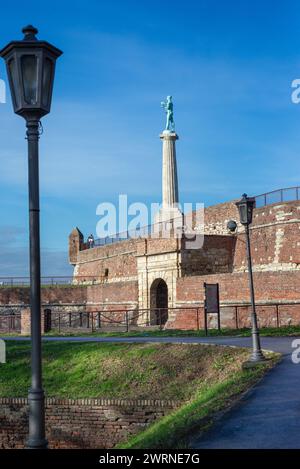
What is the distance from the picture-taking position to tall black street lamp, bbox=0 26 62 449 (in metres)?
5.74

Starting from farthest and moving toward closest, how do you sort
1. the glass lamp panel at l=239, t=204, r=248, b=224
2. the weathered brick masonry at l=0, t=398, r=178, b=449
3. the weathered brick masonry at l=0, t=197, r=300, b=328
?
1. the weathered brick masonry at l=0, t=197, r=300, b=328
2. the glass lamp panel at l=239, t=204, r=248, b=224
3. the weathered brick masonry at l=0, t=398, r=178, b=449

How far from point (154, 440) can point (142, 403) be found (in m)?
5.62

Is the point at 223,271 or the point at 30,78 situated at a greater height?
the point at 30,78

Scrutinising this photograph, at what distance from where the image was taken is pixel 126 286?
1416 inches

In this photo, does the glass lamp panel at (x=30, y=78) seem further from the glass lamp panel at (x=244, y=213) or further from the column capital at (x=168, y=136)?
the column capital at (x=168, y=136)

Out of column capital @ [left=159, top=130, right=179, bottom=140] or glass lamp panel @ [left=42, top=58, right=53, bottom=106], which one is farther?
column capital @ [left=159, top=130, right=179, bottom=140]

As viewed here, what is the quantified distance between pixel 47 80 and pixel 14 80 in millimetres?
291

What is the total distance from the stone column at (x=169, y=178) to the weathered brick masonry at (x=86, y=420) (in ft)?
92.7

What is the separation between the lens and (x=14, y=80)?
5.92m

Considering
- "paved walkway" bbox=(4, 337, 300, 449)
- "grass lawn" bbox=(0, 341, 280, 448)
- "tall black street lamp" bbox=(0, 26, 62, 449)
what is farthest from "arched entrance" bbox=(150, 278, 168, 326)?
"tall black street lamp" bbox=(0, 26, 62, 449)

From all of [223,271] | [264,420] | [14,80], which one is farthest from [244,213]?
[223,271]

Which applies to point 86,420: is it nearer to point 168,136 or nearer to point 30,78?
point 30,78

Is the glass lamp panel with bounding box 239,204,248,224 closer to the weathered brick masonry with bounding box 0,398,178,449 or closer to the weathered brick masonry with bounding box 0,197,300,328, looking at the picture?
the weathered brick masonry with bounding box 0,398,178,449
